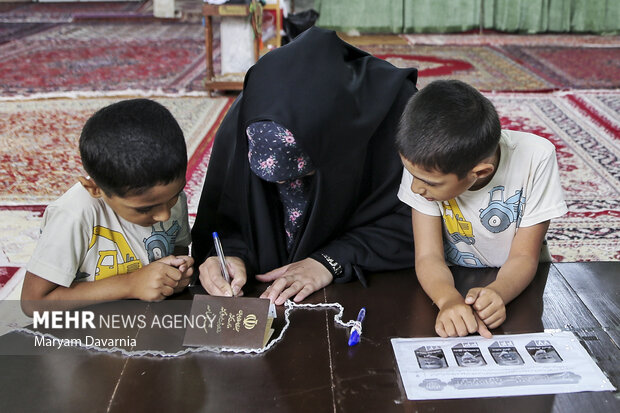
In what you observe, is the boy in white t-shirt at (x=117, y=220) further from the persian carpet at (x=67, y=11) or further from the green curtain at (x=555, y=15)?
the persian carpet at (x=67, y=11)

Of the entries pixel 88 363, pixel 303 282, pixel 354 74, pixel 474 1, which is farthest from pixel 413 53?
pixel 88 363

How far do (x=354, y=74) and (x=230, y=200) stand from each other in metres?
0.47

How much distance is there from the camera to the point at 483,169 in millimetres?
1433

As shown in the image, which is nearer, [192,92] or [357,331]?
[357,331]

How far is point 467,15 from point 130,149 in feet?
22.8

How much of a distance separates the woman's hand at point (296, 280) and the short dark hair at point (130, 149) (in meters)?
0.35

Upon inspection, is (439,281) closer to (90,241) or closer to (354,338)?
(354,338)

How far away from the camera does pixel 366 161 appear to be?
1.80 metres

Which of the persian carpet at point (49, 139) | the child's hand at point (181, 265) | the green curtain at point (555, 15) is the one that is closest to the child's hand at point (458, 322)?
the child's hand at point (181, 265)

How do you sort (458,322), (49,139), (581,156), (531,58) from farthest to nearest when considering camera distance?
(531,58)
(49,139)
(581,156)
(458,322)

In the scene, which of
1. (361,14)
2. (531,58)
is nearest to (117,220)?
(531,58)

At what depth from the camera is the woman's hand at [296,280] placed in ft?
4.83

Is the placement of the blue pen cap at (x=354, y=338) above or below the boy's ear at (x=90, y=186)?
below

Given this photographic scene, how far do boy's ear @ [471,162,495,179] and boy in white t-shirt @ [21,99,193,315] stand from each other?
62cm
